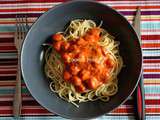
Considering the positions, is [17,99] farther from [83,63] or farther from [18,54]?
[83,63]

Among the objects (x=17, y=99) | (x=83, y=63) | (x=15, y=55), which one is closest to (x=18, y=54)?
(x=15, y=55)

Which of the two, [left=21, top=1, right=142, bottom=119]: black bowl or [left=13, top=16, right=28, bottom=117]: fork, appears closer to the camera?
[left=21, top=1, right=142, bottom=119]: black bowl

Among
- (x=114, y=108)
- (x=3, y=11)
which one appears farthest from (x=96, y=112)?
(x=3, y=11)

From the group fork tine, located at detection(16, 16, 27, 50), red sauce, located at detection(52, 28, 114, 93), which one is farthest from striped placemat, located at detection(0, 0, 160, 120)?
red sauce, located at detection(52, 28, 114, 93)

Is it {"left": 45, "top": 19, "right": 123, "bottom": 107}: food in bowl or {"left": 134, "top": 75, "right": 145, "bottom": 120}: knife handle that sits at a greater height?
{"left": 45, "top": 19, "right": 123, "bottom": 107}: food in bowl

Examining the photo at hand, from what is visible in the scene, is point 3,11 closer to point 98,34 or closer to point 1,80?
point 1,80

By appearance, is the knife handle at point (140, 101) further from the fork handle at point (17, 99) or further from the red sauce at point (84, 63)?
the fork handle at point (17, 99)

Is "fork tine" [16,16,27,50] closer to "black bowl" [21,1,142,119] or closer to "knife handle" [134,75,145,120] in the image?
"black bowl" [21,1,142,119]

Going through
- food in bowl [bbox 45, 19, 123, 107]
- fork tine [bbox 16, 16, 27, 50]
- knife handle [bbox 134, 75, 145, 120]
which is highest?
fork tine [bbox 16, 16, 27, 50]
